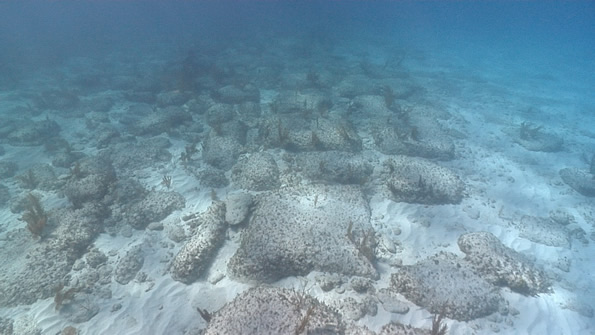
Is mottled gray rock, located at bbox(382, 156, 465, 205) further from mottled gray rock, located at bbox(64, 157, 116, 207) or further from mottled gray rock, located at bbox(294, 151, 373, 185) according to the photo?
mottled gray rock, located at bbox(64, 157, 116, 207)

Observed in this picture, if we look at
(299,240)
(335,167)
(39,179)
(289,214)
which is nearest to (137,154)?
(39,179)

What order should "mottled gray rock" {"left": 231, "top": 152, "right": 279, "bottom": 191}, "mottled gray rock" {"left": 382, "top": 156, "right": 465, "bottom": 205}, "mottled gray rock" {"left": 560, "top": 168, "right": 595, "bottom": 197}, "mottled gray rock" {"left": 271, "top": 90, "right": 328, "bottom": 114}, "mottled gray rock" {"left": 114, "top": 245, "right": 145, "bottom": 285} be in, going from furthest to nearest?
"mottled gray rock" {"left": 271, "top": 90, "right": 328, "bottom": 114} < "mottled gray rock" {"left": 560, "top": 168, "right": 595, "bottom": 197} < "mottled gray rock" {"left": 231, "top": 152, "right": 279, "bottom": 191} < "mottled gray rock" {"left": 382, "top": 156, "right": 465, "bottom": 205} < "mottled gray rock" {"left": 114, "top": 245, "right": 145, "bottom": 285}

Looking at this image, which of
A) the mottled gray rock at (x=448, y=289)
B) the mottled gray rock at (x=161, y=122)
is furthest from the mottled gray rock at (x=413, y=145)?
the mottled gray rock at (x=161, y=122)

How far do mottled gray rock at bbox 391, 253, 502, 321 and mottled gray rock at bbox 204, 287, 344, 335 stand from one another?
5.84ft

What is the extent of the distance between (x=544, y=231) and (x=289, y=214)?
755 centimetres

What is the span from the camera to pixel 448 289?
238 inches

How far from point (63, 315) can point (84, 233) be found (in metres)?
2.11

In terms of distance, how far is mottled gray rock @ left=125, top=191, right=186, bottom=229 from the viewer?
321 inches

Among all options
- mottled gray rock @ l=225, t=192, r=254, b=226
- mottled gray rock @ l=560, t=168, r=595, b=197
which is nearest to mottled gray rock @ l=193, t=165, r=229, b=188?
mottled gray rock @ l=225, t=192, r=254, b=226

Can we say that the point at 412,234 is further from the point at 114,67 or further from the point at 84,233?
the point at 114,67

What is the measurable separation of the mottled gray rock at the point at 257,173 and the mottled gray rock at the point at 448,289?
4595mm

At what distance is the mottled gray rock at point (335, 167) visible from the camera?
9.35 m

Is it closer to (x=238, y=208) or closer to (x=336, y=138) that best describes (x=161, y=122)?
(x=238, y=208)

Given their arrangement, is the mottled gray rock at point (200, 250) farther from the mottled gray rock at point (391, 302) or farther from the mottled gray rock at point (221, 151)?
the mottled gray rock at point (391, 302)
